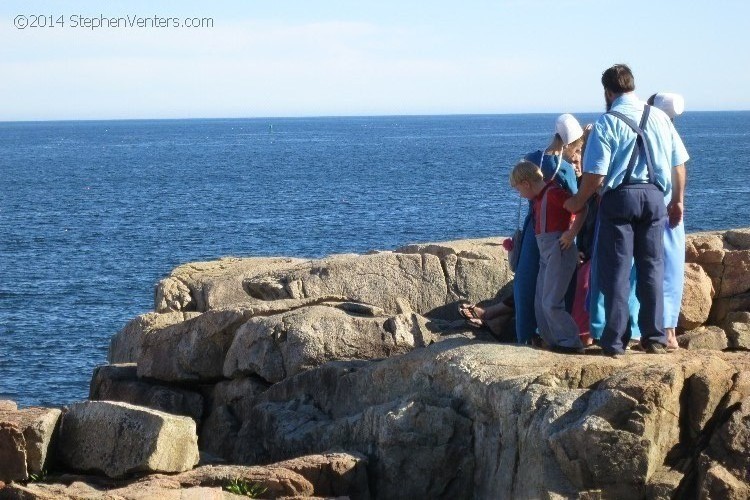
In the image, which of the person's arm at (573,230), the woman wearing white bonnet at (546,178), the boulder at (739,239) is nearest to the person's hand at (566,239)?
the person's arm at (573,230)

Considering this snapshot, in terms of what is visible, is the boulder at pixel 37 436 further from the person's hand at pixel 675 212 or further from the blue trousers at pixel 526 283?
the person's hand at pixel 675 212

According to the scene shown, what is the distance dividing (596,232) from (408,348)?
307cm

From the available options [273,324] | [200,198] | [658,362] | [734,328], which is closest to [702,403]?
[658,362]

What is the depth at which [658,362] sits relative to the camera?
30.5 ft

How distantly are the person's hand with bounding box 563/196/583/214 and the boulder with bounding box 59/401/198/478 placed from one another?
3.86 metres

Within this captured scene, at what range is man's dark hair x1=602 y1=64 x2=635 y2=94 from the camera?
31.4 ft

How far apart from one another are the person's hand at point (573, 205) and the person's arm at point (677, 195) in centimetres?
104

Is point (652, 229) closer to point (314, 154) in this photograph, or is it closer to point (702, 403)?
point (702, 403)

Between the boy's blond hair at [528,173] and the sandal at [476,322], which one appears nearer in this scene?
the boy's blond hair at [528,173]

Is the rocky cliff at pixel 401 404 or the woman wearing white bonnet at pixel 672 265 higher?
the woman wearing white bonnet at pixel 672 265

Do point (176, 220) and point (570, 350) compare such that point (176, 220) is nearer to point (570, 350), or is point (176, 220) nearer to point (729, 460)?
point (570, 350)

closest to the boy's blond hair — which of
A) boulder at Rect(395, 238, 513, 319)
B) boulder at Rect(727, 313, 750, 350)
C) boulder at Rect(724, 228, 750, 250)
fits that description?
boulder at Rect(727, 313, 750, 350)

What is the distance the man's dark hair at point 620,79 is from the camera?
9586 millimetres

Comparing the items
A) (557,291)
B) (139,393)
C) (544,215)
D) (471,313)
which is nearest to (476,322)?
(471,313)
